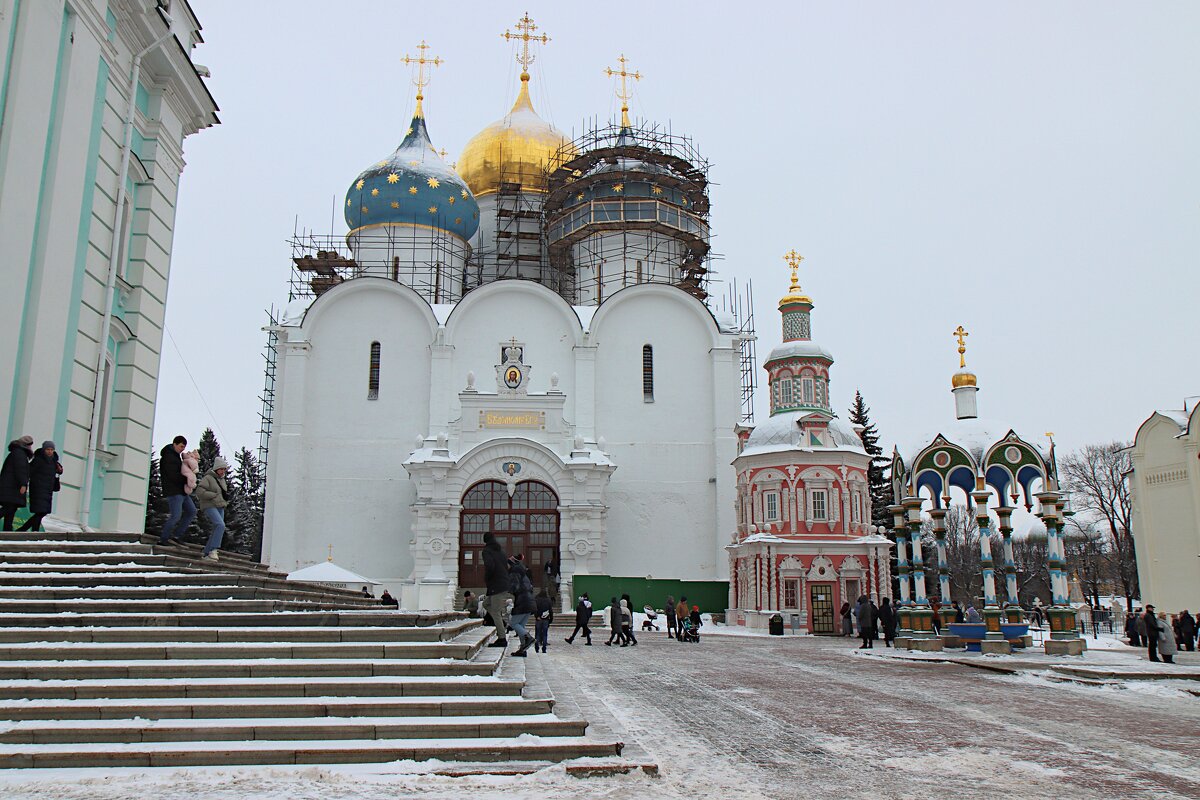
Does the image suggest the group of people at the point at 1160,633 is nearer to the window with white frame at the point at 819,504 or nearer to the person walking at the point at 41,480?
the window with white frame at the point at 819,504

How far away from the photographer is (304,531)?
31.9m

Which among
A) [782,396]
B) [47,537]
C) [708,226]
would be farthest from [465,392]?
[47,537]

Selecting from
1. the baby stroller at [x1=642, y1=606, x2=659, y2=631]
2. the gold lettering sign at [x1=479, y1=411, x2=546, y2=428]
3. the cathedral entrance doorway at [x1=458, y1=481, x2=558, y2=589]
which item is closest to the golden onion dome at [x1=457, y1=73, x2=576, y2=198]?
the gold lettering sign at [x1=479, y1=411, x2=546, y2=428]

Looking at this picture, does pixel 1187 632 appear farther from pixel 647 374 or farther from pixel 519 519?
pixel 647 374

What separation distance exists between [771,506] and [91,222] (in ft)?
65.3

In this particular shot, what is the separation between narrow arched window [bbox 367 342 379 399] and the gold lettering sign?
4.30m

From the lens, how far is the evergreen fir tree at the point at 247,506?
146 feet

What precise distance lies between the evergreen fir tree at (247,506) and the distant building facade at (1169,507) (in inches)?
1153

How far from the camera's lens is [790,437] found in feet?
93.7

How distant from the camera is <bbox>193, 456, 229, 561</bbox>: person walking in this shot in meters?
10.5

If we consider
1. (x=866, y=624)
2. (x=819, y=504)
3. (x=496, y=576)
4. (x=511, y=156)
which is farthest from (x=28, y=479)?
(x=511, y=156)

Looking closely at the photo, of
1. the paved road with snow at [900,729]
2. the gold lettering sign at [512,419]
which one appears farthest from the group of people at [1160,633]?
the gold lettering sign at [512,419]

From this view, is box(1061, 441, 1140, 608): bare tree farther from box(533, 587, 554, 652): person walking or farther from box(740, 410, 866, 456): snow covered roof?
box(533, 587, 554, 652): person walking

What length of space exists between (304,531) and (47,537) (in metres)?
22.8
